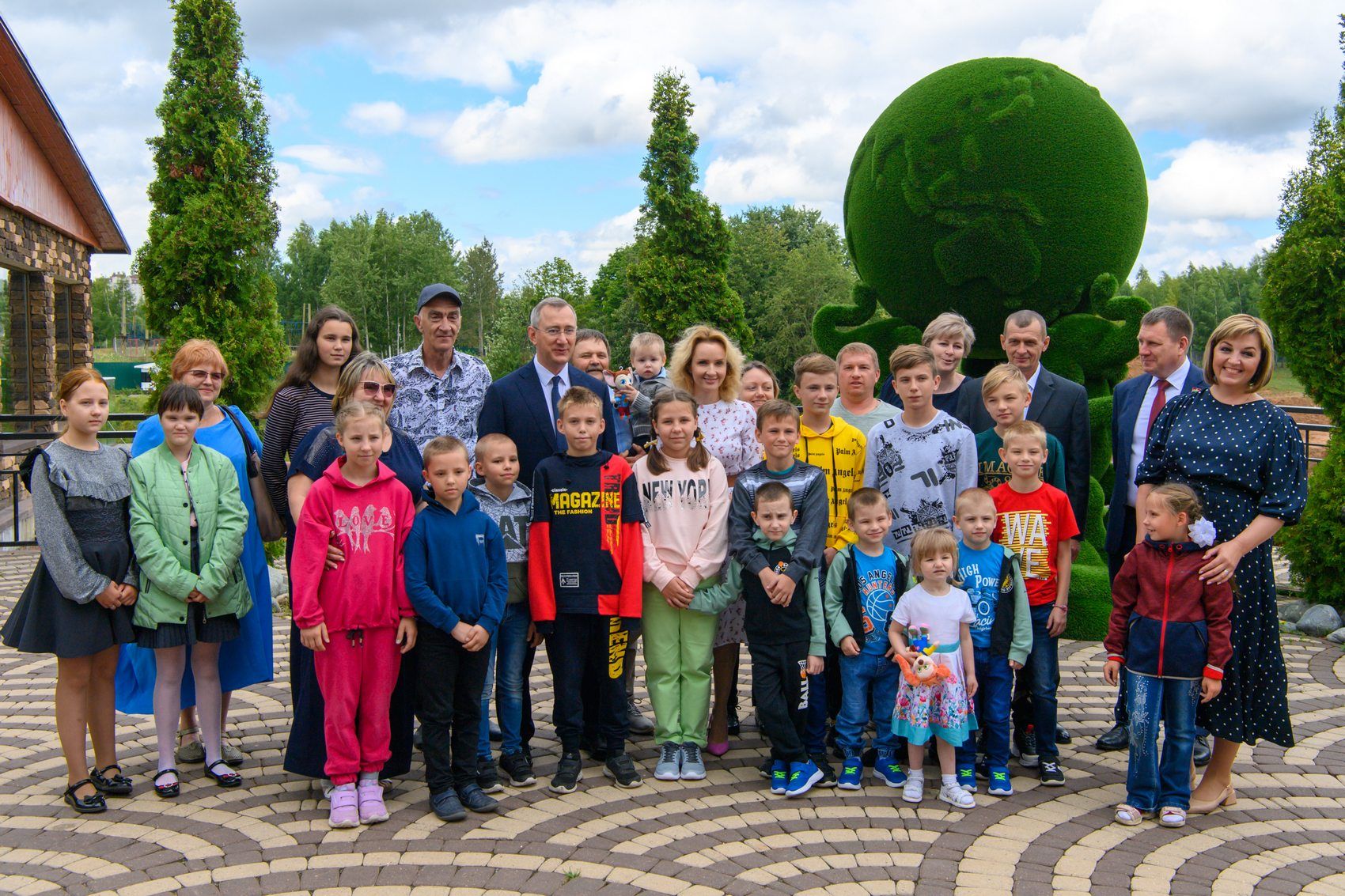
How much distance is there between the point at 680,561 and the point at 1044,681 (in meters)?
1.65

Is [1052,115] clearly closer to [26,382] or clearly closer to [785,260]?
[26,382]

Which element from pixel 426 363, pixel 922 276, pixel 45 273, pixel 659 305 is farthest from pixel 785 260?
pixel 426 363

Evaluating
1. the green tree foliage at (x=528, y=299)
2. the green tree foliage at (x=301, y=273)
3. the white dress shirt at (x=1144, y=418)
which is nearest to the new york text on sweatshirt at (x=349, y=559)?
the white dress shirt at (x=1144, y=418)

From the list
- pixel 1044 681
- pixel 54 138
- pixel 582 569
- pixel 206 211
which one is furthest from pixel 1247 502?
pixel 54 138

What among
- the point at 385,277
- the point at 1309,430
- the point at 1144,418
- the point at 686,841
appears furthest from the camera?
the point at 385,277

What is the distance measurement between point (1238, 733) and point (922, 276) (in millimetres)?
4664

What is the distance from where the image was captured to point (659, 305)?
26875 millimetres

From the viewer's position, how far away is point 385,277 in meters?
48.7

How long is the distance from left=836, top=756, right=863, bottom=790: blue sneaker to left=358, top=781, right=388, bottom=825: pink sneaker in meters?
1.86

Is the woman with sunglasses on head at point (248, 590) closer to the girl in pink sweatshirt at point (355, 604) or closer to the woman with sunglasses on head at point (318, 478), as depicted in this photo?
the woman with sunglasses on head at point (318, 478)

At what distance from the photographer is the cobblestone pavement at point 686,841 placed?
133 inches

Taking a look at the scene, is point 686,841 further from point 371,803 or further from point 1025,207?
point 1025,207

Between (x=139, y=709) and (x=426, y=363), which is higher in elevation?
(x=426, y=363)

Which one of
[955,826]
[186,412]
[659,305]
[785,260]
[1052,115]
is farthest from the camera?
[785,260]
